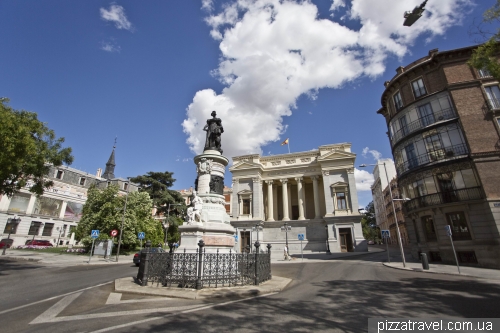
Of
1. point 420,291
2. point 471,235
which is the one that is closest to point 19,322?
point 420,291

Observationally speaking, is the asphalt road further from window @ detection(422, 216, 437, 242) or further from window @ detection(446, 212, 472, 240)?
window @ detection(422, 216, 437, 242)

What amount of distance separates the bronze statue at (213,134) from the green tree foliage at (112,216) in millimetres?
22498

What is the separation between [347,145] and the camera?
1730 inches

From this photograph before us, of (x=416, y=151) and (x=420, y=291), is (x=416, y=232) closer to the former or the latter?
(x=416, y=151)

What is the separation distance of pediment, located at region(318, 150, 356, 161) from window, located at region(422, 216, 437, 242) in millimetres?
20503

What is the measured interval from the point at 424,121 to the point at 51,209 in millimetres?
61387

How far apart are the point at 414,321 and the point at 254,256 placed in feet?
19.0

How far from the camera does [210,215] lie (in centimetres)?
1141

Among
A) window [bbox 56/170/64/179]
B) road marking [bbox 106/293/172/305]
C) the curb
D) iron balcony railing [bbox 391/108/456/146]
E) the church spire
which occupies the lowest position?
road marking [bbox 106/293/172/305]

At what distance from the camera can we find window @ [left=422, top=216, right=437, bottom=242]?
70.7 feet

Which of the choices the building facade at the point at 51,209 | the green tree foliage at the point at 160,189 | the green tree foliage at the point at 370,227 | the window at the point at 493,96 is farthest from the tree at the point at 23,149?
the green tree foliage at the point at 370,227

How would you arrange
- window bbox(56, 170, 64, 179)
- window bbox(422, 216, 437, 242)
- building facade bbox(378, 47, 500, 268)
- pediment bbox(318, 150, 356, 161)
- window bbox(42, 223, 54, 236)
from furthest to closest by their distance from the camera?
window bbox(56, 170, 64, 179)
window bbox(42, 223, 54, 236)
pediment bbox(318, 150, 356, 161)
window bbox(422, 216, 437, 242)
building facade bbox(378, 47, 500, 268)

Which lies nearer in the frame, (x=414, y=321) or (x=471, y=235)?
(x=414, y=321)

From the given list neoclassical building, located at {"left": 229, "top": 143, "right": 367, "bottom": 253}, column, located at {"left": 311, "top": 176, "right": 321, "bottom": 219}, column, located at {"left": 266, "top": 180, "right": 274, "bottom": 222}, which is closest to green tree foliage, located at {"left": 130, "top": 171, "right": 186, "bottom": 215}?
neoclassical building, located at {"left": 229, "top": 143, "right": 367, "bottom": 253}
